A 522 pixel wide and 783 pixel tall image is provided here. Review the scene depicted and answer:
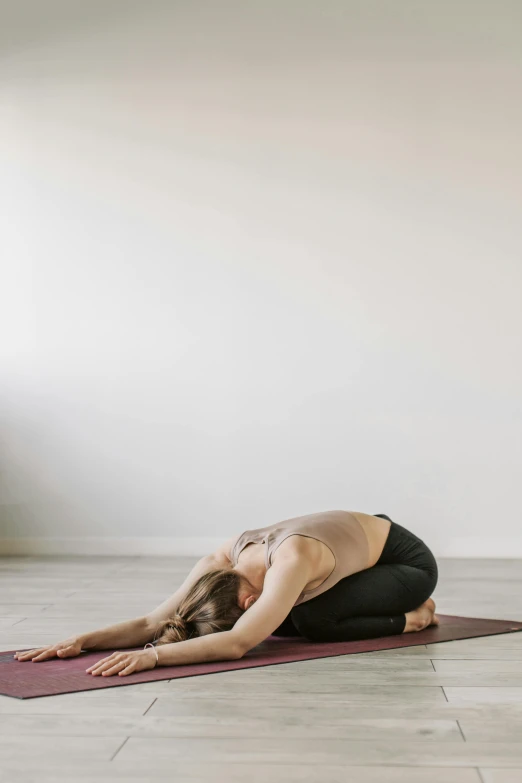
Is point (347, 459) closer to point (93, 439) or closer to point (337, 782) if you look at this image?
point (93, 439)

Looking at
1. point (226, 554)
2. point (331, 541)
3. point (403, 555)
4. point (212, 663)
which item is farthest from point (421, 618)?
point (212, 663)

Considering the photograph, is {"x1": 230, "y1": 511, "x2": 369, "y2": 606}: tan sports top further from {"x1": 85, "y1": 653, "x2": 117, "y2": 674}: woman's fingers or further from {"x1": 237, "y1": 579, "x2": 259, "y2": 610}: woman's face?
{"x1": 85, "y1": 653, "x2": 117, "y2": 674}: woman's fingers

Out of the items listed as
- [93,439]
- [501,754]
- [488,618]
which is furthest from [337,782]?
[93,439]

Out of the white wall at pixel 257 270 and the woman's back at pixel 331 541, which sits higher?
the white wall at pixel 257 270

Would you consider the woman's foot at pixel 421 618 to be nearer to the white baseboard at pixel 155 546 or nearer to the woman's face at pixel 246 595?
the woman's face at pixel 246 595

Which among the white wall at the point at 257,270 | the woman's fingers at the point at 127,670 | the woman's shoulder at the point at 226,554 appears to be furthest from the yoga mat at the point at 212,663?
the white wall at the point at 257,270

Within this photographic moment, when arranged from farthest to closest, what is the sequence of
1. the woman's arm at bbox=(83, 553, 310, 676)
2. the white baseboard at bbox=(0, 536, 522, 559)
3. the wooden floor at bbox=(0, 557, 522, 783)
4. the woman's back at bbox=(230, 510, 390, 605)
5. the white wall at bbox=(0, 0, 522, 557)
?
the white wall at bbox=(0, 0, 522, 557)
the white baseboard at bbox=(0, 536, 522, 559)
the woman's back at bbox=(230, 510, 390, 605)
the woman's arm at bbox=(83, 553, 310, 676)
the wooden floor at bbox=(0, 557, 522, 783)

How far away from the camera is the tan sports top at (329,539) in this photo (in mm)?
2551

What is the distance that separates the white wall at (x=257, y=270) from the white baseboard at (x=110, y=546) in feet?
0.04

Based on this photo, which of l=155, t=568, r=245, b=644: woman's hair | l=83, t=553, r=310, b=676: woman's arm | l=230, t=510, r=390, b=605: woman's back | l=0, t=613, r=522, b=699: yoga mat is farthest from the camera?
l=230, t=510, r=390, b=605: woman's back

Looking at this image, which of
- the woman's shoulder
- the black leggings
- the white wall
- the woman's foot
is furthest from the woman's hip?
the white wall

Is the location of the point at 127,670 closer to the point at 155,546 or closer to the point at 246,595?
the point at 246,595

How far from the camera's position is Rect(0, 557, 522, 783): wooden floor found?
158cm

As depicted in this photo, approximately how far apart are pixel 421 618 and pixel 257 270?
2.77m
